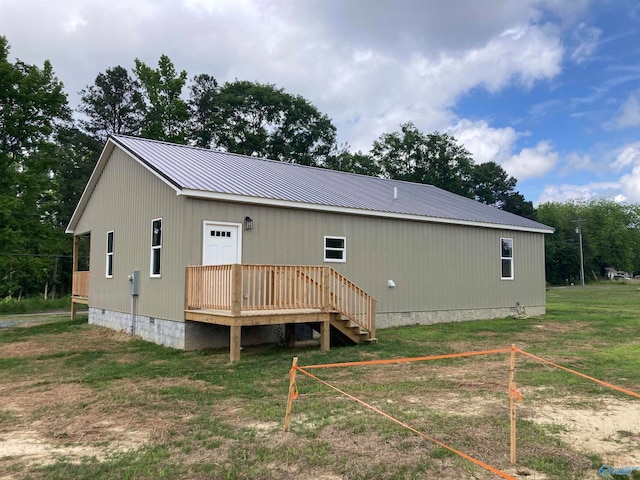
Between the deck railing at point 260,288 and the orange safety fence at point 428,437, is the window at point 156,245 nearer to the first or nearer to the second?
the deck railing at point 260,288

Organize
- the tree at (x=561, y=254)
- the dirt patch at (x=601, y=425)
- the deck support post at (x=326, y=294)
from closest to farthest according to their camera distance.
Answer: the dirt patch at (x=601, y=425) < the deck support post at (x=326, y=294) < the tree at (x=561, y=254)

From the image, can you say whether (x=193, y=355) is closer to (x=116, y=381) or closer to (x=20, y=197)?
(x=116, y=381)

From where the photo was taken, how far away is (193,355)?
948cm

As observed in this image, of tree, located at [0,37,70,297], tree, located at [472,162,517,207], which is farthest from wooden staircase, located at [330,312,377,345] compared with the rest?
tree, located at [472,162,517,207]

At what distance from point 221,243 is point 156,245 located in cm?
180

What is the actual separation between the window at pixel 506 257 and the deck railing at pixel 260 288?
7983 millimetres

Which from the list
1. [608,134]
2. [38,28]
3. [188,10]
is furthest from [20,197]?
[608,134]

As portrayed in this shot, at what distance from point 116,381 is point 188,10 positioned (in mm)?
11721

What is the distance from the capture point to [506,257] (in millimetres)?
16453

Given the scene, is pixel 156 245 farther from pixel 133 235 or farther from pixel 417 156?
pixel 417 156

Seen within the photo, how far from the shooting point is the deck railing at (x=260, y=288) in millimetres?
8750

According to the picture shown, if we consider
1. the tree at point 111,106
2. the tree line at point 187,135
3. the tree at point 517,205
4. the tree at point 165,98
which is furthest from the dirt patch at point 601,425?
the tree at point 517,205

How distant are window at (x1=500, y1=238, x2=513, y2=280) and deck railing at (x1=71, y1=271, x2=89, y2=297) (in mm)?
13910

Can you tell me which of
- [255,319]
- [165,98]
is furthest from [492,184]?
[255,319]
